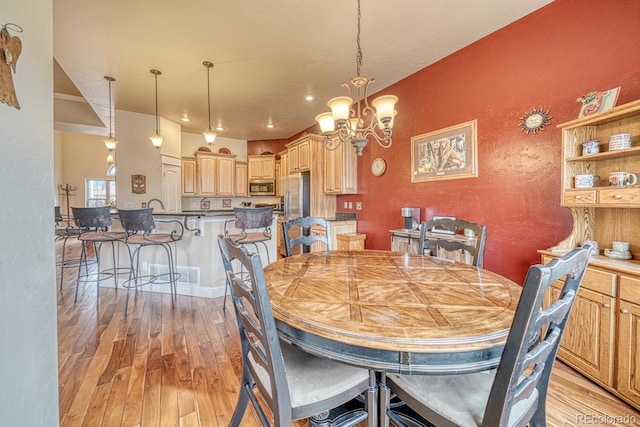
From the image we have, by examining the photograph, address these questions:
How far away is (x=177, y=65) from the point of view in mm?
3256

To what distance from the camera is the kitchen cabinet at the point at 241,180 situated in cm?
682

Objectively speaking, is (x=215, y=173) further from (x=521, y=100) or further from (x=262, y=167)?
(x=521, y=100)

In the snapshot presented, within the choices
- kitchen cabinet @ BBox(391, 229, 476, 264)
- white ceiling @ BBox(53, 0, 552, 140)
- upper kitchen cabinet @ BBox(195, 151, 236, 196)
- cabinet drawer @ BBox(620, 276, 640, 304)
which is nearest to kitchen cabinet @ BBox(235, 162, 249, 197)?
upper kitchen cabinet @ BBox(195, 151, 236, 196)

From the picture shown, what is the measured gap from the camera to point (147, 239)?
9.77 feet

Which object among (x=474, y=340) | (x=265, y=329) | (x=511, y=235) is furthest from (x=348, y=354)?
(x=511, y=235)

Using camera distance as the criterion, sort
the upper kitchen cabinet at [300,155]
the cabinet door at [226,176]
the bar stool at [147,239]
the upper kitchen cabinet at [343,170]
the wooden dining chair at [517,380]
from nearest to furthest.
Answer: the wooden dining chair at [517,380] → the bar stool at [147,239] → the upper kitchen cabinet at [343,170] → the upper kitchen cabinet at [300,155] → the cabinet door at [226,176]

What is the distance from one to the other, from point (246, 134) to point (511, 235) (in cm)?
586

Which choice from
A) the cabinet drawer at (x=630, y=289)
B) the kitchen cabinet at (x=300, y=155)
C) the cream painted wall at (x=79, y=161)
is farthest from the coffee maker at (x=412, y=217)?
the cream painted wall at (x=79, y=161)

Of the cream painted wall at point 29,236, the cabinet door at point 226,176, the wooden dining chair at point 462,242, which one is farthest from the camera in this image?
the cabinet door at point 226,176

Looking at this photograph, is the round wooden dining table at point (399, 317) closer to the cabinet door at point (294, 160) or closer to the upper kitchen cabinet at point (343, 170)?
the upper kitchen cabinet at point (343, 170)

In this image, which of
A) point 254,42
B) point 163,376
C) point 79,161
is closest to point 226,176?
point 254,42

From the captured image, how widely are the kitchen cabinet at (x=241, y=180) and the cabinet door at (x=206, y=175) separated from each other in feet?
1.97

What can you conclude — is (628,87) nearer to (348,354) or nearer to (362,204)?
(348,354)

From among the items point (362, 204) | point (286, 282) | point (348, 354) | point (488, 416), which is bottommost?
point (488, 416)
